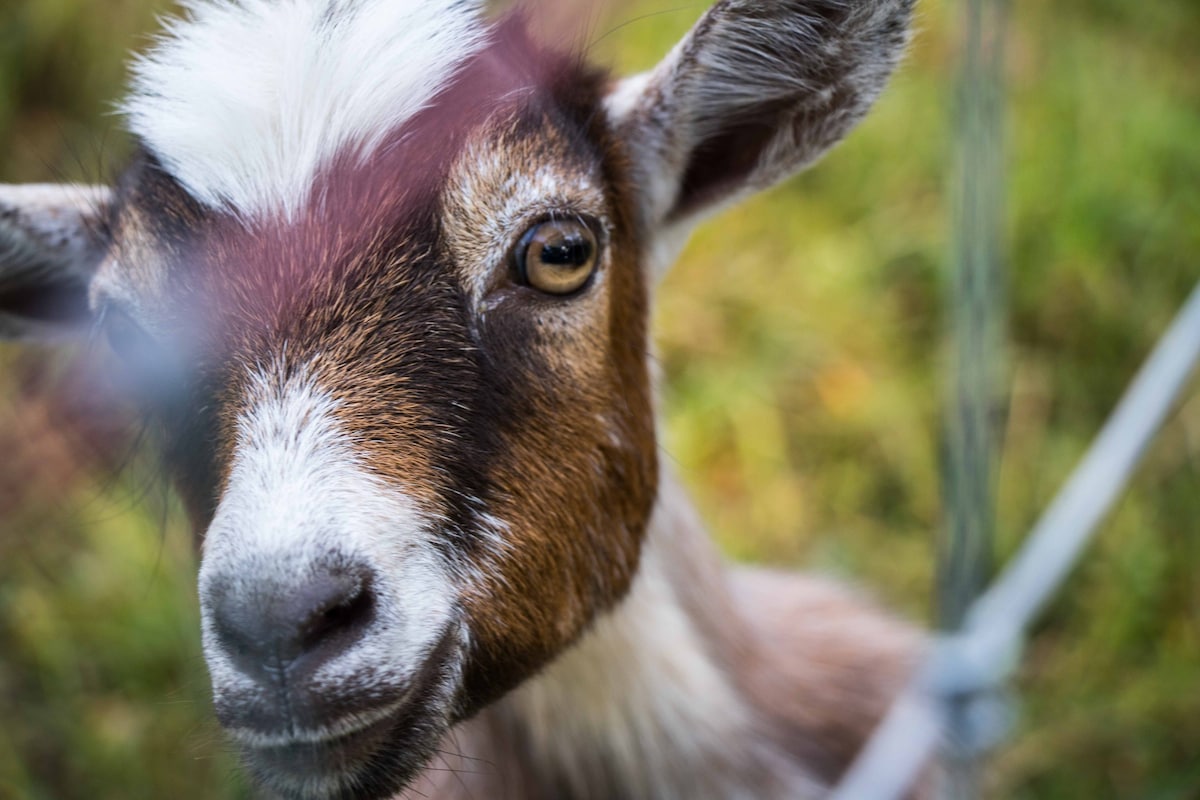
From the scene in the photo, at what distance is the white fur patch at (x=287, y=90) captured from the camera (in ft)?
5.74

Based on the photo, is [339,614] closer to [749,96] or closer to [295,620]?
[295,620]

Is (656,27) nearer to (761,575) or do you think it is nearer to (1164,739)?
(761,575)

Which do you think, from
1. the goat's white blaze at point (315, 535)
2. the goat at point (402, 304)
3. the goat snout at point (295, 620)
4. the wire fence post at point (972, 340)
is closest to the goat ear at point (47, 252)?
the goat at point (402, 304)

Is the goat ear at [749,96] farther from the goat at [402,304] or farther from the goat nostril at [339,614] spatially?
the goat nostril at [339,614]

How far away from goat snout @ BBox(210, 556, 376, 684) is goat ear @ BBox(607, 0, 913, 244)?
978 millimetres

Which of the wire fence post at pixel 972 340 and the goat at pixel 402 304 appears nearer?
the goat at pixel 402 304

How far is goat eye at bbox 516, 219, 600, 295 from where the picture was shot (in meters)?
1.86

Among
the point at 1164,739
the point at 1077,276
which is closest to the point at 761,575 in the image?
the point at 1164,739

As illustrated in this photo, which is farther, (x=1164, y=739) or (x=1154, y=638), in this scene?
(x=1154, y=638)

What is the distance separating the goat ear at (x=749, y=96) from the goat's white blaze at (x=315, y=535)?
82 cm

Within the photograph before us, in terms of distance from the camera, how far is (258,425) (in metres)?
1.61

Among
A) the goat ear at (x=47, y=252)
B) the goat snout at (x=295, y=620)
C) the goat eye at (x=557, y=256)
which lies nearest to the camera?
the goat snout at (x=295, y=620)

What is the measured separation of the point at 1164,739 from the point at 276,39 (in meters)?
3.19

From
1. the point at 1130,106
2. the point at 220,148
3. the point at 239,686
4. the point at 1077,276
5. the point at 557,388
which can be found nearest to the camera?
the point at 239,686
